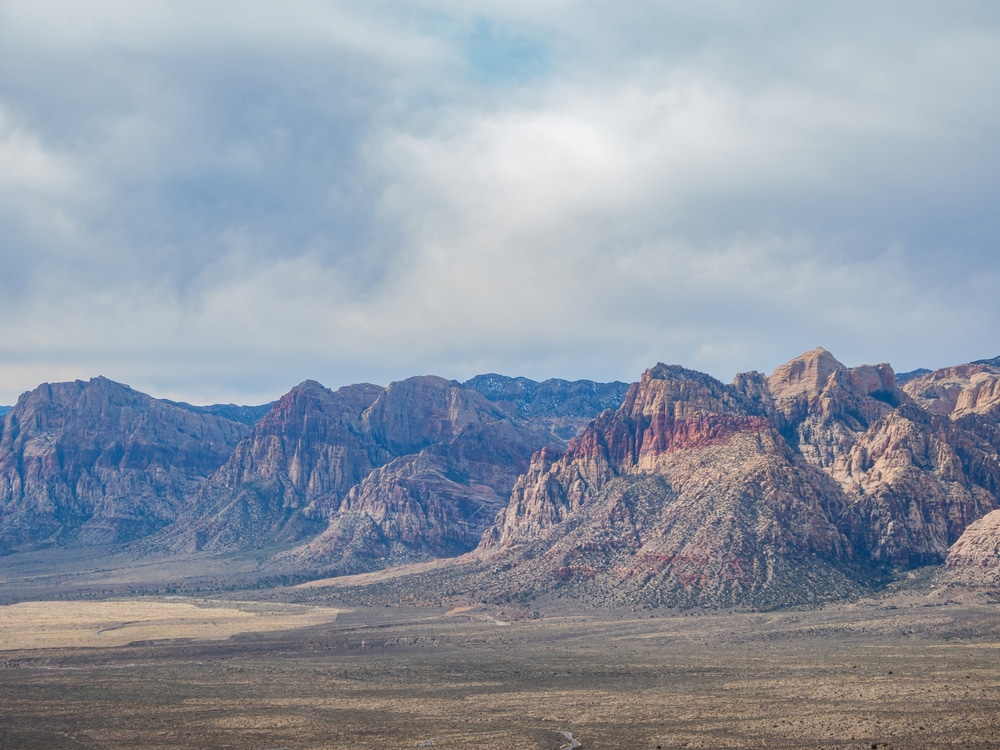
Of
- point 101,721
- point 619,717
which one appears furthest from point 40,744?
point 619,717

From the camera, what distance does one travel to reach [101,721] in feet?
364

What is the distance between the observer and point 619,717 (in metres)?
108

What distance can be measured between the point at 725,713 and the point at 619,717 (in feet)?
32.7

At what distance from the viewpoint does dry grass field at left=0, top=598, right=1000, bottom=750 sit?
100 m

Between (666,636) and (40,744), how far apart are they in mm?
99210

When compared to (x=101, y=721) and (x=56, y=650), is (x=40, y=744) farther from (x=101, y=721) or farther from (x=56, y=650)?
(x=56, y=650)

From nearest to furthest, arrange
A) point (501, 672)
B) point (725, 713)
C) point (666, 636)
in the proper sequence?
point (725, 713), point (501, 672), point (666, 636)

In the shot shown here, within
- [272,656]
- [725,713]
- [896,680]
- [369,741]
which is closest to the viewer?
[369,741]

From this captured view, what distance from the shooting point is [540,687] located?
416 feet

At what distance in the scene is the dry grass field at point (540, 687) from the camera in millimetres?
100375

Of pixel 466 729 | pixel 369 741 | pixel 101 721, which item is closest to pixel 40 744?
pixel 101 721

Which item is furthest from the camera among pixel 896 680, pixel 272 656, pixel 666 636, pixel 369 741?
pixel 666 636

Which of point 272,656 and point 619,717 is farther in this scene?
point 272,656

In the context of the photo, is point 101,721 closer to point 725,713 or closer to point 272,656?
point 272,656
